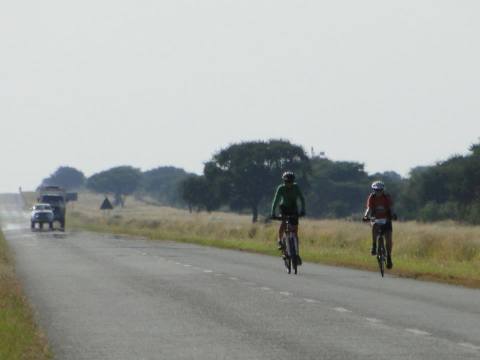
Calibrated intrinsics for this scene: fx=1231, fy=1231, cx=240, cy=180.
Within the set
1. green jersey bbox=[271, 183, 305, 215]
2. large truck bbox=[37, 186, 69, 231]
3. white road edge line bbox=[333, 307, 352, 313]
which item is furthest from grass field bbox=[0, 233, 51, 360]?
large truck bbox=[37, 186, 69, 231]

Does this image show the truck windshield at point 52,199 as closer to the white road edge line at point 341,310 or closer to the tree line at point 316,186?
the tree line at point 316,186

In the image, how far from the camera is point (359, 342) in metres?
13.2

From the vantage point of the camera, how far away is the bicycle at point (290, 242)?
26141 mm

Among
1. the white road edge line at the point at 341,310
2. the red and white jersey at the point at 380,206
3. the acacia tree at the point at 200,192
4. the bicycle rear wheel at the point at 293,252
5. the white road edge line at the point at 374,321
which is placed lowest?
the white road edge line at the point at 374,321

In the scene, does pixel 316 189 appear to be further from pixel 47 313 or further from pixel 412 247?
pixel 47 313

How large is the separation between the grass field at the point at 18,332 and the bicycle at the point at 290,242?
23.3 ft

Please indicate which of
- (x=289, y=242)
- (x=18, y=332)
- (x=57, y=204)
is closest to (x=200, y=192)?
(x=57, y=204)

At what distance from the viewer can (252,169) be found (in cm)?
11900

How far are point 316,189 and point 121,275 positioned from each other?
391 feet

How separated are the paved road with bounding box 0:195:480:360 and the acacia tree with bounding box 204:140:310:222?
87.3 meters

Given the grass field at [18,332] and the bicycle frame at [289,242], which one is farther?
the bicycle frame at [289,242]

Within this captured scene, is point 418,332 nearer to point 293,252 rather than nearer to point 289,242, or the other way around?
point 289,242

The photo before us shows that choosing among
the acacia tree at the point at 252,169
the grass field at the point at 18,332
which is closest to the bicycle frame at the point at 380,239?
the grass field at the point at 18,332

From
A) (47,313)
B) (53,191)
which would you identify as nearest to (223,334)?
(47,313)
